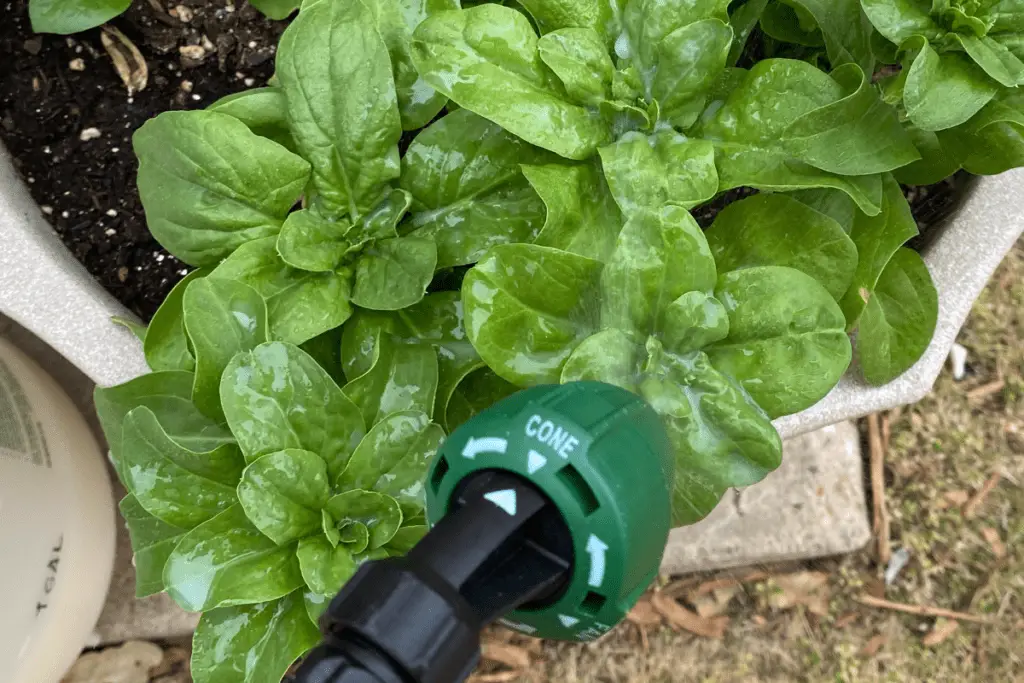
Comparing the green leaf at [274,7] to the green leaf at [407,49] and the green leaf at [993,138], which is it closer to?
the green leaf at [407,49]

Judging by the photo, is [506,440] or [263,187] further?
[263,187]

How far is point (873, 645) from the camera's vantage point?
3.88 feet

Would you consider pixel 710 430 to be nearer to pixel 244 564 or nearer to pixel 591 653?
pixel 244 564

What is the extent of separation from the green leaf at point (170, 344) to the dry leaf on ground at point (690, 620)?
758mm

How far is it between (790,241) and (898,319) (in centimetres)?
14

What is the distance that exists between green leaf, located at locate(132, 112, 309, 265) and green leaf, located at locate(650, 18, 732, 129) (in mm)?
258

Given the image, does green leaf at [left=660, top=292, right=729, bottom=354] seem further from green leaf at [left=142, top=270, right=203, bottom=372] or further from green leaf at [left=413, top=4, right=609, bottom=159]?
green leaf at [left=142, top=270, right=203, bottom=372]

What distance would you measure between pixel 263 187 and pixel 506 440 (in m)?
0.33

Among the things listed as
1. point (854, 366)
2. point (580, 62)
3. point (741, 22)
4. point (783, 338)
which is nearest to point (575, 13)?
point (580, 62)

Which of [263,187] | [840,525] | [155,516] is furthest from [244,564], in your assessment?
[840,525]

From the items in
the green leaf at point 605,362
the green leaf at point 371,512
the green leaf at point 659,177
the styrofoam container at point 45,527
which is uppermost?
the green leaf at point 659,177

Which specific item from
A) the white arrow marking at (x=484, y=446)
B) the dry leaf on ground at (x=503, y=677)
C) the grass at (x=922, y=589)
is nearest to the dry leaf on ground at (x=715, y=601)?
the grass at (x=922, y=589)

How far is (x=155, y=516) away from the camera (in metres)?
0.65

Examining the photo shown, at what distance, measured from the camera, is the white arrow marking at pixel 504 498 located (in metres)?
0.39
